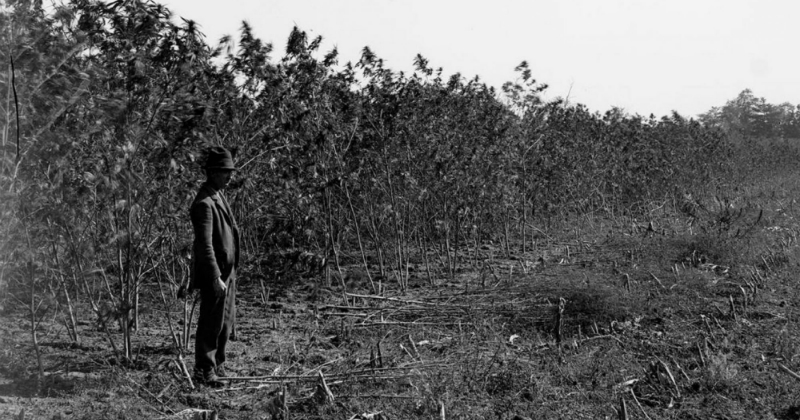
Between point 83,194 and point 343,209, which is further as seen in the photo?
point 343,209

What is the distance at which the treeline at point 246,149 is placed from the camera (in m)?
4.72

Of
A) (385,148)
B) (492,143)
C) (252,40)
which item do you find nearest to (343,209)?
(385,148)

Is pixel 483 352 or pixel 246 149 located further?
pixel 246 149

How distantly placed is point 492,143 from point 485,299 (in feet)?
10.4

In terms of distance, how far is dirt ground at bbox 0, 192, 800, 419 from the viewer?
443cm

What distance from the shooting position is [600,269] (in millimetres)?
8539

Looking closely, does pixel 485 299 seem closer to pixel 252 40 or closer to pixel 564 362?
pixel 564 362

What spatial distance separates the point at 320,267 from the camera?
7617 millimetres

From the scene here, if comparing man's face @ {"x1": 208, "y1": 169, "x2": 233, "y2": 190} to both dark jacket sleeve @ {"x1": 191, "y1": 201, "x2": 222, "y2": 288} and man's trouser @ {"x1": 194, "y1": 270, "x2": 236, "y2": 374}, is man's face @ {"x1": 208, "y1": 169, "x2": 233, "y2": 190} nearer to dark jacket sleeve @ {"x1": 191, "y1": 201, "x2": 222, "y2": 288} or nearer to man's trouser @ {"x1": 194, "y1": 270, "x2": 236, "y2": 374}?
dark jacket sleeve @ {"x1": 191, "y1": 201, "x2": 222, "y2": 288}

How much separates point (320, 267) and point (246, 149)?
1543 mm

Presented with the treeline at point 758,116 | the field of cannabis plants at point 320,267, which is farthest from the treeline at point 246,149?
the treeline at point 758,116

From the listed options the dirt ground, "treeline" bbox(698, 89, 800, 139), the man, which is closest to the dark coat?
the man

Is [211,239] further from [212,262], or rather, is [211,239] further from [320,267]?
[320,267]

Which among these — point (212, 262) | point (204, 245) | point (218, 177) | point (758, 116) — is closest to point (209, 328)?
point (212, 262)
